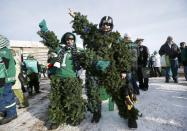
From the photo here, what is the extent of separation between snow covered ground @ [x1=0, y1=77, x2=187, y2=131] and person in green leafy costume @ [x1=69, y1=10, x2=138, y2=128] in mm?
278

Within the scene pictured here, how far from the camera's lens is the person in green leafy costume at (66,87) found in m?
5.10

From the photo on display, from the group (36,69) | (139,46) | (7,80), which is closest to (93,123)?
(7,80)

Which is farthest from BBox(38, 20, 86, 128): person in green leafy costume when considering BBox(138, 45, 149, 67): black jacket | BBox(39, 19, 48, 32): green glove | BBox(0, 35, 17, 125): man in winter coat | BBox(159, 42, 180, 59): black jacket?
BBox(159, 42, 180, 59): black jacket

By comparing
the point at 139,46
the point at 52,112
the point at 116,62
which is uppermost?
the point at 139,46

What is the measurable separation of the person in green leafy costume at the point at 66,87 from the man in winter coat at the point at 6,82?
144 centimetres

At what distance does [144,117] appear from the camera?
5.20 m

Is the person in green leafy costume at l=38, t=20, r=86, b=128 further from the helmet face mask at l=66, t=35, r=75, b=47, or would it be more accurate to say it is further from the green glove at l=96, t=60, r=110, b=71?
the green glove at l=96, t=60, r=110, b=71

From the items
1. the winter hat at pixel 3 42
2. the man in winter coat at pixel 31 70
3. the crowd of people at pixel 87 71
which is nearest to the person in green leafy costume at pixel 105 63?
the crowd of people at pixel 87 71

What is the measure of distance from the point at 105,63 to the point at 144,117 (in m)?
1.56

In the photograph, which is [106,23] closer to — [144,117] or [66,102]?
[66,102]

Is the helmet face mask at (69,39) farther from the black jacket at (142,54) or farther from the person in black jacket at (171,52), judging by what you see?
the person in black jacket at (171,52)

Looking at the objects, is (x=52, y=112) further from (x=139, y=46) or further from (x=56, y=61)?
(x=139, y=46)

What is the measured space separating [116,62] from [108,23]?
0.86 meters

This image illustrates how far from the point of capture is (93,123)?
5.14 m
